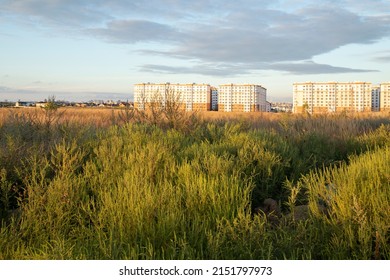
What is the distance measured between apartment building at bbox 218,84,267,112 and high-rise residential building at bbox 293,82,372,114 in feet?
48.8

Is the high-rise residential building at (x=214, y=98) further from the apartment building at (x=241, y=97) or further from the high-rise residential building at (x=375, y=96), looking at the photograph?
the high-rise residential building at (x=375, y=96)

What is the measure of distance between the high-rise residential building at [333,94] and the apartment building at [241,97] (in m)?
14.9

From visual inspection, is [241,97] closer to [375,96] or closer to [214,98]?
[214,98]

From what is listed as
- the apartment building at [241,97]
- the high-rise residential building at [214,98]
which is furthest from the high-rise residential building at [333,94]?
the high-rise residential building at [214,98]

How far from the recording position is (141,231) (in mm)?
4668

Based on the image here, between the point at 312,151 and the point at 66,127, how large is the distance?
21.7 ft

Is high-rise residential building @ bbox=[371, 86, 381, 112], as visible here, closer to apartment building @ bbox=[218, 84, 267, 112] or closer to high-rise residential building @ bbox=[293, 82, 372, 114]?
high-rise residential building @ bbox=[293, 82, 372, 114]

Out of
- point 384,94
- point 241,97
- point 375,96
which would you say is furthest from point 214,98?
point 384,94

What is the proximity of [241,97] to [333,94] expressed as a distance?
2630cm

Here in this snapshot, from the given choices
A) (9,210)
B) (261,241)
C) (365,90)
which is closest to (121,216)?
(261,241)

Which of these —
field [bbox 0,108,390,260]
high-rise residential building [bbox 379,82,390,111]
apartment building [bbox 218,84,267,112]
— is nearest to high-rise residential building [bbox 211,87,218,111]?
apartment building [bbox 218,84,267,112]

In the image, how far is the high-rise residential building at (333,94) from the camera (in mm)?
74375

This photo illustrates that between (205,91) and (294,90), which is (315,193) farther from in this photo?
(294,90)

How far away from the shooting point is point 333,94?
263 feet
